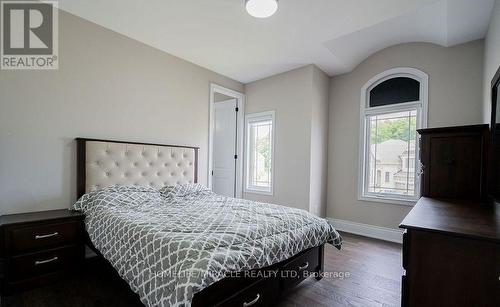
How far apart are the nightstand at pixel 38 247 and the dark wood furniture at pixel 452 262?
2696 mm

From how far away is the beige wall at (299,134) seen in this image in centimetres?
366

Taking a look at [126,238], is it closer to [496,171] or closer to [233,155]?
[496,171]

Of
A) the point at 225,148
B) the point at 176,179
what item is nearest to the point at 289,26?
the point at 176,179

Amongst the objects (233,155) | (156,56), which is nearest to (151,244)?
(156,56)

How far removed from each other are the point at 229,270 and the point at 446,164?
90.9 inches

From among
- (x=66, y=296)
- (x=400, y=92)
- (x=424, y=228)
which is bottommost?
(x=66, y=296)

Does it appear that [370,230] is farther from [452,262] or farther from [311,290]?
[452,262]

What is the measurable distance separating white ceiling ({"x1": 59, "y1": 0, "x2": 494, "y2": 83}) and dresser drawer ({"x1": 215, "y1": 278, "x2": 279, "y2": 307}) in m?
2.51

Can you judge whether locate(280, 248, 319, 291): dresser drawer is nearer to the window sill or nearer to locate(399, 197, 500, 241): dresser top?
locate(399, 197, 500, 241): dresser top

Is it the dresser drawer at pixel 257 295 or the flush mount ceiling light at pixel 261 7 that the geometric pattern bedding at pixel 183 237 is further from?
the flush mount ceiling light at pixel 261 7

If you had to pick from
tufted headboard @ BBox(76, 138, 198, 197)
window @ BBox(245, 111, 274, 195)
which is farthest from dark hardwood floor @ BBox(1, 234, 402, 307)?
window @ BBox(245, 111, 274, 195)

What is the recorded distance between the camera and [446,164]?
7.37ft

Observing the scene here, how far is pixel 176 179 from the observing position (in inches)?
131

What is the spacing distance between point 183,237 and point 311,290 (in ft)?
4.48
